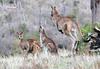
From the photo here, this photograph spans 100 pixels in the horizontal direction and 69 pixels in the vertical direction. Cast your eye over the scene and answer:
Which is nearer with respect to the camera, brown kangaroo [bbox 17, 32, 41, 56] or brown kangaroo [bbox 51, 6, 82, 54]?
brown kangaroo [bbox 17, 32, 41, 56]

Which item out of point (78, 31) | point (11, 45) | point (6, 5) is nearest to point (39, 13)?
point (6, 5)

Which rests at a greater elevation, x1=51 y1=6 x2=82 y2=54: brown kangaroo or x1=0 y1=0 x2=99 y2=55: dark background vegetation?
x1=51 y1=6 x2=82 y2=54: brown kangaroo

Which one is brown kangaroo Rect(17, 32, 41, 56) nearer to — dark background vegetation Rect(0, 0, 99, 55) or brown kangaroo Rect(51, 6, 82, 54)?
brown kangaroo Rect(51, 6, 82, 54)

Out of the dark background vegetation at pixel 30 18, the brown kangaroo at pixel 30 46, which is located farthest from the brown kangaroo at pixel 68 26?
the dark background vegetation at pixel 30 18

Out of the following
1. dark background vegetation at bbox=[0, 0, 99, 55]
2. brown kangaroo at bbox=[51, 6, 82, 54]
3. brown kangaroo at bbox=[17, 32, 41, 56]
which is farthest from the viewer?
dark background vegetation at bbox=[0, 0, 99, 55]

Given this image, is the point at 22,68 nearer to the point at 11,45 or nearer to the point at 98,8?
the point at 98,8

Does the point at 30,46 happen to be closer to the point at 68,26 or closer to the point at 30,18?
the point at 68,26

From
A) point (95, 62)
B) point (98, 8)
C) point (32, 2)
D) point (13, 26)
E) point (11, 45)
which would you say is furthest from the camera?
point (32, 2)

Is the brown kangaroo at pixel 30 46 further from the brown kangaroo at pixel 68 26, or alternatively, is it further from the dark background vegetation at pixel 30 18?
the dark background vegetation at pixel 30 18

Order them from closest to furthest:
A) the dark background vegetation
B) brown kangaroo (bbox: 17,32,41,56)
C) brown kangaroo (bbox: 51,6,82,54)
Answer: brown kangaroo (bbox: 17,32,41,56), brown kangaroo (bbox: 51,6,82,54), the dark background vegetation

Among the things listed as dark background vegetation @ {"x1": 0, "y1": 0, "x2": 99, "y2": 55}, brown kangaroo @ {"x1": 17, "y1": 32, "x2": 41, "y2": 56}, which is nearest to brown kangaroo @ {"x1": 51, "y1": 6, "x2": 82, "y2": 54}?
brown kangaroo @ {"x1": 17, "y1": 32, "x2": 41, "y2": 56}

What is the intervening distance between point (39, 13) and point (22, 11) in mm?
1634

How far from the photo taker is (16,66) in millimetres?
10328

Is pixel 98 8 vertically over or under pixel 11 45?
over
